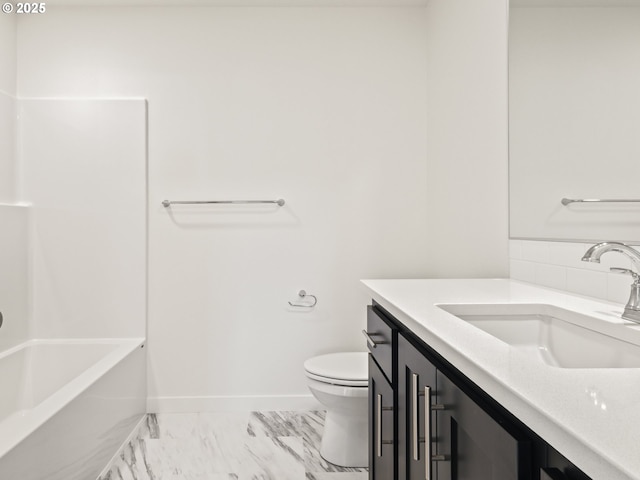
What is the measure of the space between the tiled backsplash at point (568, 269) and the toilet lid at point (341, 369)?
0.81 meters

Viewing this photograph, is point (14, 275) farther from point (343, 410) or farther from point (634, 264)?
point (634, 264)

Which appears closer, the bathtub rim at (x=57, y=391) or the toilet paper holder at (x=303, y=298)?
the bathtub rim at (x=57, y=391)

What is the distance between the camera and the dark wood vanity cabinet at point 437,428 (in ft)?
2.02

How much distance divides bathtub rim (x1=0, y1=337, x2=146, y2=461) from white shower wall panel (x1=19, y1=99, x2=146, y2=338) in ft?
0.16

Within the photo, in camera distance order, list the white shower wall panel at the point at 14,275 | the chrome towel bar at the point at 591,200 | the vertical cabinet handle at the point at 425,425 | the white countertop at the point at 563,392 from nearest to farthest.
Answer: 1. the white countertop at the point at 563,392
2. the vertical cabinet handle at the point at 425,425
3. the chrome towel bar at the point at 591,200
4. the white shower wall panel at the point at 14,275

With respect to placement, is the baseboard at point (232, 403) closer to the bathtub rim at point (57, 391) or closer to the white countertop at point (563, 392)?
the bathtub rim at point (57, 391)

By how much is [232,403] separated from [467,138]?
196 centimetres

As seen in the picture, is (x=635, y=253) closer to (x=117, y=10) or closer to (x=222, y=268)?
(x=222, y=268)

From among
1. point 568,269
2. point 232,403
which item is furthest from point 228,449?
point 568,269

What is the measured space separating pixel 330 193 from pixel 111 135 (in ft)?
4.33

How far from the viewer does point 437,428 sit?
93 cm

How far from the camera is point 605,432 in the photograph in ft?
1.53

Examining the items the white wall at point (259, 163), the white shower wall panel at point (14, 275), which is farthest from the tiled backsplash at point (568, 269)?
the white shower wall panel at point (14, 275)

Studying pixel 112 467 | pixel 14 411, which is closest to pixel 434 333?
pixel 112 467
